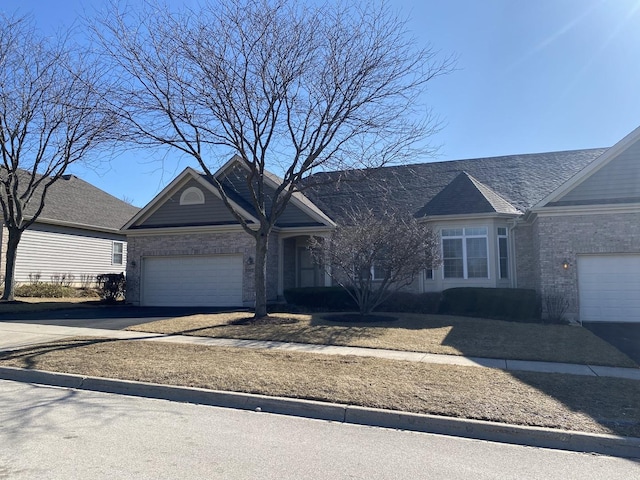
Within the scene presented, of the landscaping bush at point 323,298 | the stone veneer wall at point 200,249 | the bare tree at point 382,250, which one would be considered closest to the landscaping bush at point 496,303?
the bare tree at point 382,250

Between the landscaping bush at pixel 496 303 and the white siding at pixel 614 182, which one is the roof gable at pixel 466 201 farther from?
the landscaping bush at pixel 496 303

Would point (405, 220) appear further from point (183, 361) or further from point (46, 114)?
point (46, 114)

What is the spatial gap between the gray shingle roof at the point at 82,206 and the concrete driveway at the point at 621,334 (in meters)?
22.9

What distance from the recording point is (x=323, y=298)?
1778 centimetres

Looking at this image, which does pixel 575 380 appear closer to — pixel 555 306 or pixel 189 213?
pixel 555 306

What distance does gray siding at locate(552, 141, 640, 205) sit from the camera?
14.9 m

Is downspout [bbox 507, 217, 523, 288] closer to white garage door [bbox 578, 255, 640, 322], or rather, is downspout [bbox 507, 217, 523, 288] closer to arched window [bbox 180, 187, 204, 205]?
white garage door [bbox 578, 255, 640, 322]

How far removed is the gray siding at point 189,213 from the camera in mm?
19719

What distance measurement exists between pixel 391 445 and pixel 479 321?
9.60m

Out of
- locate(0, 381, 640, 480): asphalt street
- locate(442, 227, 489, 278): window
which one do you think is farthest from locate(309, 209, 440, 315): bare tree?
locate(0, 381, 640, 480): asphalt street

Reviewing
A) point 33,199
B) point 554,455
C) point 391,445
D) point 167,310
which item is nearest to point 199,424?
point 391,445

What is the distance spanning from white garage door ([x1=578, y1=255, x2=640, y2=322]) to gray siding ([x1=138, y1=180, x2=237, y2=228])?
12360mm

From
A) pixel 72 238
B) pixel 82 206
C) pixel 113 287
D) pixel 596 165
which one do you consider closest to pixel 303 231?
pixel 113 287

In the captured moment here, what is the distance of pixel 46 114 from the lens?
18.3 meters
